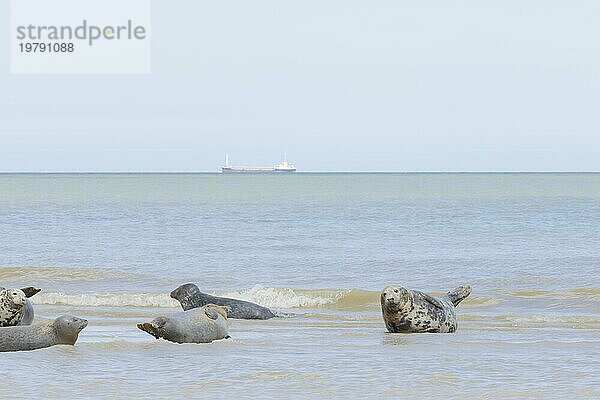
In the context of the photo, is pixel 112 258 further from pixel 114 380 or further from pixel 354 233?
pixel 114 380

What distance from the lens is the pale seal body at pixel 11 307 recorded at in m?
10.1

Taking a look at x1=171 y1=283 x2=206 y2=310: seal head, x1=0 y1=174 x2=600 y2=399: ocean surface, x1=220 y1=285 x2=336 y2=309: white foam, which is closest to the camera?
x1=0 y1=174 x2=600 y2=399: ocean surface

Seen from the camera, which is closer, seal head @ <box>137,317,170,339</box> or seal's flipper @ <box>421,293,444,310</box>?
seal head @ <box>137,317,170,339</box>

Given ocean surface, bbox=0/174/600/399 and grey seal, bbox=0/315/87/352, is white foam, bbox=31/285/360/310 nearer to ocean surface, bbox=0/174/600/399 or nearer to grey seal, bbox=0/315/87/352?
ocean surface, bbox=0/174/600/399

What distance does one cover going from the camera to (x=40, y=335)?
8617mm

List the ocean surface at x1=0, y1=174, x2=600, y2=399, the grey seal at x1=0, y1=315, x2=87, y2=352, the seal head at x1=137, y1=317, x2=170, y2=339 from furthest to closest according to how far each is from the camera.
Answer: the seal head at x1=137, y1=317, x2=170, y2=339 → the grey seal at x1=0, y1=315, x2=87, y2=352 → the ocean surface at x1=0, y1=174, x2=600, y2=399

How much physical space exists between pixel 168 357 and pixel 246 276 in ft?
42.3

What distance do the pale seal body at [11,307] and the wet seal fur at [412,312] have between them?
348 centimetres

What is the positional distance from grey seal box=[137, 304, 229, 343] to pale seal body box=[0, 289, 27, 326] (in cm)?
153

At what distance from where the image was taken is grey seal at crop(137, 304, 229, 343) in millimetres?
9305

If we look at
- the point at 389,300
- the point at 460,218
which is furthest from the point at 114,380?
the point at 460,218

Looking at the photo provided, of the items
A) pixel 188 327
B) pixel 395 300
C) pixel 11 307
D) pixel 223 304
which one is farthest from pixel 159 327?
pixel 223 304

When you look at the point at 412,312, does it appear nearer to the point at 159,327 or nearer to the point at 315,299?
the point at 159,327

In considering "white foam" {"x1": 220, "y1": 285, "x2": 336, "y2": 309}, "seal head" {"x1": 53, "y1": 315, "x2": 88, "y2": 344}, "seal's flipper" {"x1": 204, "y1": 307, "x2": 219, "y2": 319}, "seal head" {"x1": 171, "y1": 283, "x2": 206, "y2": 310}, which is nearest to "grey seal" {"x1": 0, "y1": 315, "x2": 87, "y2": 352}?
"seal head" {"x1": 53, "y1": 315, "x2": 88, "y2": 344}
